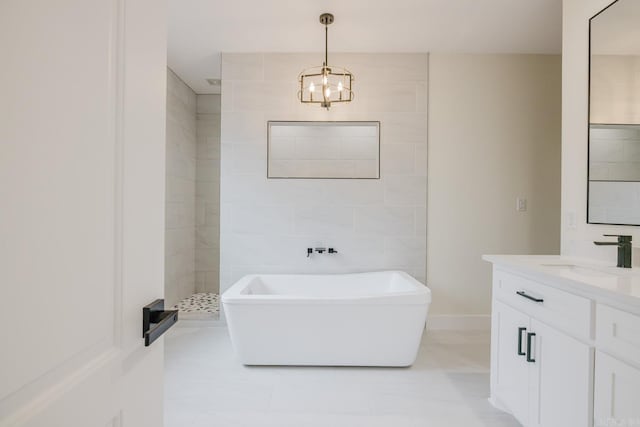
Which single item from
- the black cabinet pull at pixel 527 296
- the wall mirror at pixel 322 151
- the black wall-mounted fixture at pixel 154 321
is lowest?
the black cabinet pull at pixel 527 296

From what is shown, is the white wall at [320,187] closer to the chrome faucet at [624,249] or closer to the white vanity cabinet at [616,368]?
the chrome faucet at [624,249]

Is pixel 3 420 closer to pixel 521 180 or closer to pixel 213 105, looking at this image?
pixel 521 180

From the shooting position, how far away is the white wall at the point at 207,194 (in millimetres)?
4980

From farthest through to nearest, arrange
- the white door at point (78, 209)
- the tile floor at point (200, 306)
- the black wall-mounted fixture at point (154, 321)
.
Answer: the tile floor at point (200, 306), the black wall-mounted fixture at point (154, 321), the white door at point (78, 209)

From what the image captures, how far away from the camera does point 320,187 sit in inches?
146

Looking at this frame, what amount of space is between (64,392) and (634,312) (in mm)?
1552

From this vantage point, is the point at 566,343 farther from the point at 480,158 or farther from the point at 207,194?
the point at 207,194

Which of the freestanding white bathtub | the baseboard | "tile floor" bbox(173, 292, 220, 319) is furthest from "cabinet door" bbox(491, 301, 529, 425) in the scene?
"tile floor" bbox(173, 292, 220, 319)

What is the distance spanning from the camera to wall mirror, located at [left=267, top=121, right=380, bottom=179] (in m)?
3.84

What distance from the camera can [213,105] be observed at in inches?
196

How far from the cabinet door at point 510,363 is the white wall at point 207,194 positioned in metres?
3.74

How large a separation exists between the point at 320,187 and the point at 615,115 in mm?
2362

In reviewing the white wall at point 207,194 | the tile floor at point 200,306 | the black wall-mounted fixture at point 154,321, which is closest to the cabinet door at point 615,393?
the black wall-mounted fixture at point 154,321

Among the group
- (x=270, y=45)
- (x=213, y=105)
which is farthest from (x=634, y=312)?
(x=213, y=105)
